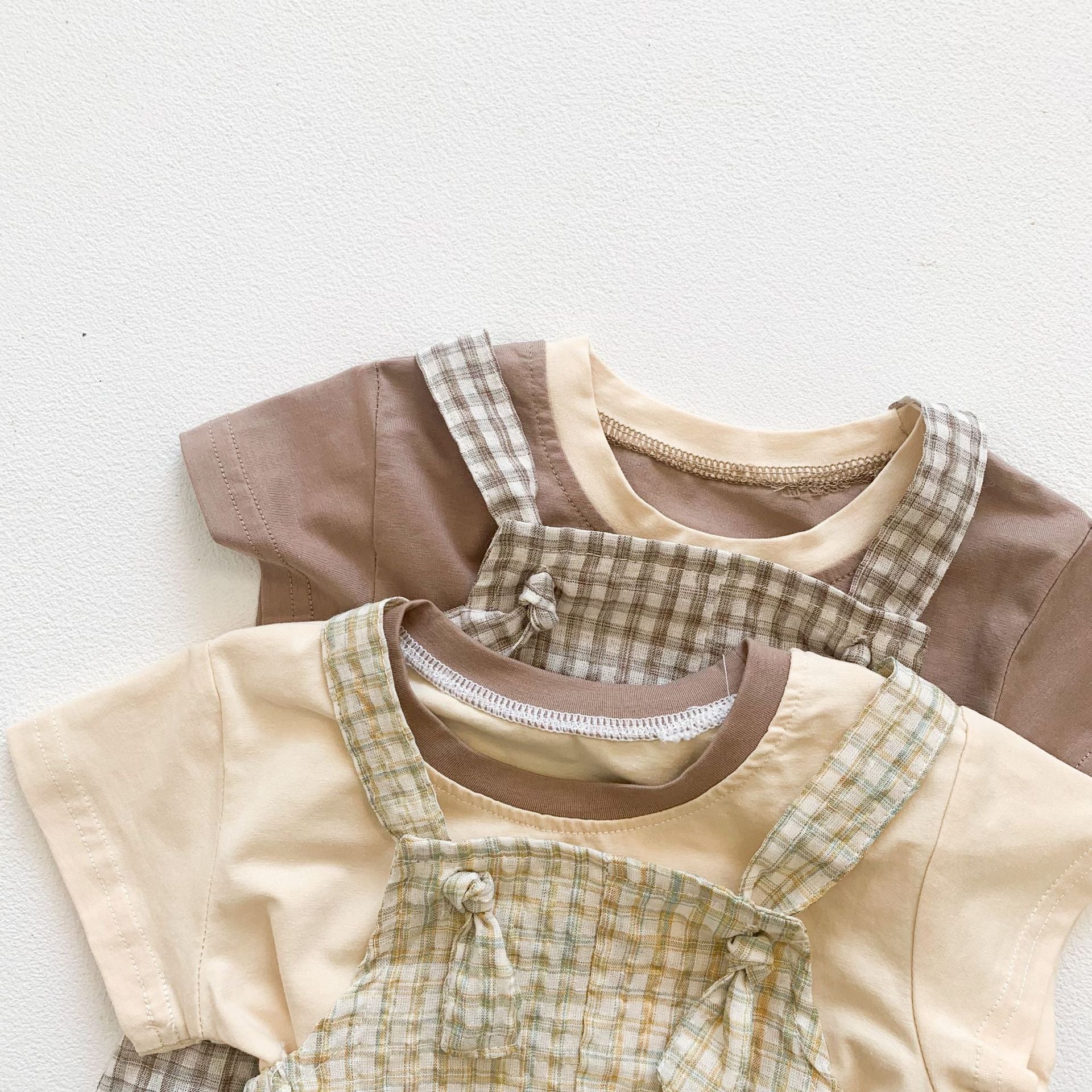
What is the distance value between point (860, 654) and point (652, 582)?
171mm

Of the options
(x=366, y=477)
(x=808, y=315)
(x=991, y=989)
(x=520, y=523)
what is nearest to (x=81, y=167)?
(x=366, y=477)

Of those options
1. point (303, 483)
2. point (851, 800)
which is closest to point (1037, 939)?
point (851, 800)

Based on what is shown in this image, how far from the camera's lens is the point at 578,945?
691 millimetres

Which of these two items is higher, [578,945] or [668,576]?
[668,576]

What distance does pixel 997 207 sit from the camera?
835 millimetres

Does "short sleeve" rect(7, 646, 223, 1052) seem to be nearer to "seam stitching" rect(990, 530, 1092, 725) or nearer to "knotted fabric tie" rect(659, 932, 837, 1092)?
"knotted fabric tie" rect(659, 932, 837, 1092)

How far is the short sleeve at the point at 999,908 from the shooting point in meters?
A: 0.67

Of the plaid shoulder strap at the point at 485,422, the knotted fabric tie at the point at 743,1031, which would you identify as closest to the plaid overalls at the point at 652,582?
the plaid shoulder strap at the point at 485,422

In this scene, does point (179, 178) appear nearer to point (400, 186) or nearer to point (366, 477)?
point (400, 186)

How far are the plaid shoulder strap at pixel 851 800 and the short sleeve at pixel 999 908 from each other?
0.14 ft

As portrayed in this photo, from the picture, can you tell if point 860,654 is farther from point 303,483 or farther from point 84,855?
point 84,855

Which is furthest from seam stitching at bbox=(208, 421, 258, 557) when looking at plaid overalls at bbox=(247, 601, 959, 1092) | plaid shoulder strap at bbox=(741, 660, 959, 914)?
plaid shoulder strap at bbox=(741, 660, 959, 914)

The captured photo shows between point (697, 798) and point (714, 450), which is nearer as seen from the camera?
point (697, 798)

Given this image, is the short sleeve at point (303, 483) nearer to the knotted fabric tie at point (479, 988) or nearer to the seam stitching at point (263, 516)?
the seam stitching at point (263, 516)
